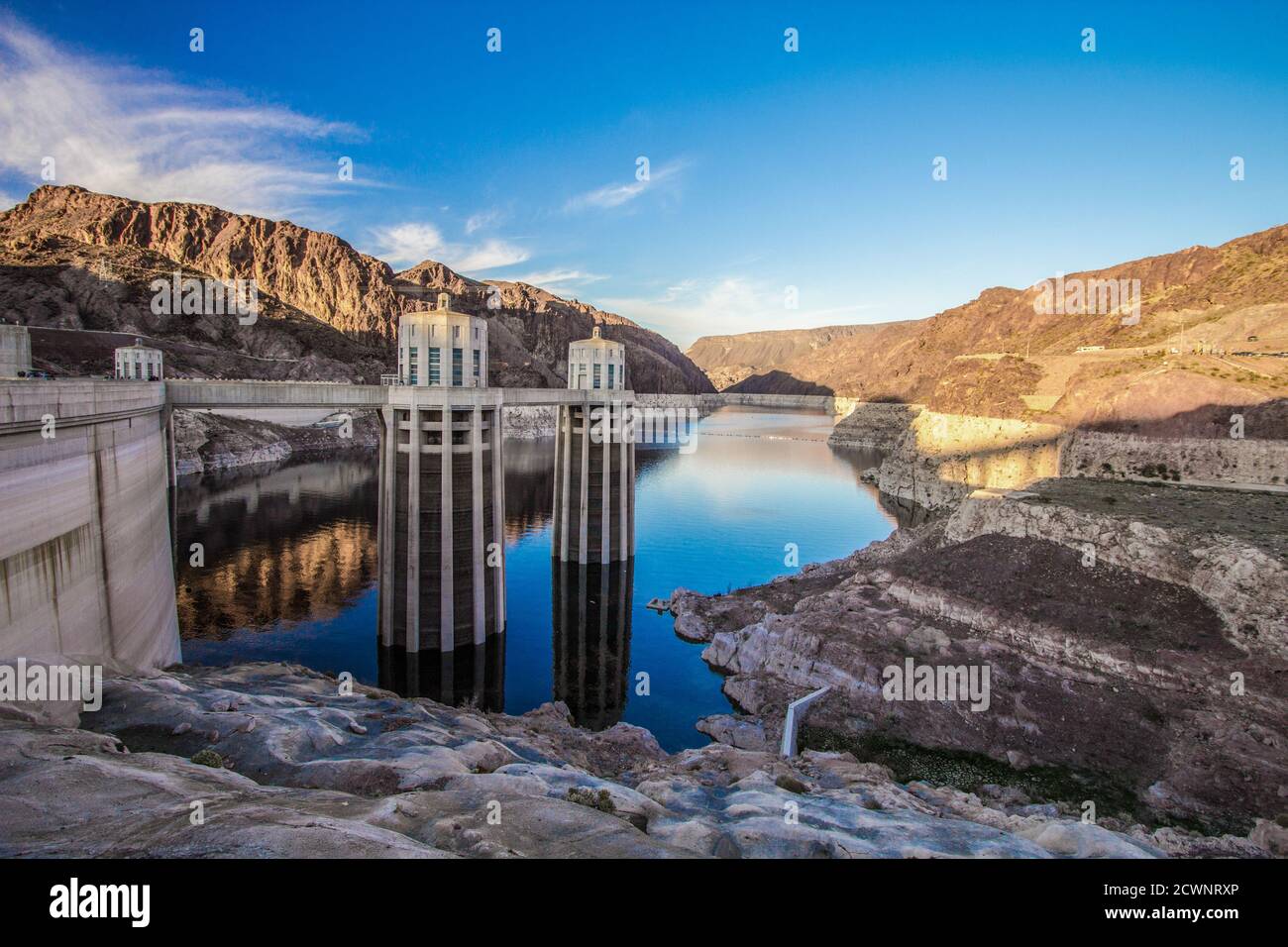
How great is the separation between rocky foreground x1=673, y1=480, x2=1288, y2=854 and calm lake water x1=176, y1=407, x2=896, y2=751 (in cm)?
502

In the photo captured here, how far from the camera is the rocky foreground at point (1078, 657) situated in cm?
1811

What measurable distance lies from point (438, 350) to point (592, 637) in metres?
17.1

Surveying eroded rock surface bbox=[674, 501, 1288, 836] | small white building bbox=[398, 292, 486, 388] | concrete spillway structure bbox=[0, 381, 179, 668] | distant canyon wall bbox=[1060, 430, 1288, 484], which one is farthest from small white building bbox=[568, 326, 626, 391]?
distant canyon wall bbox=[1060, 430, 1288, 484]

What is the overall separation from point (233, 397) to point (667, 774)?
72.4 ft

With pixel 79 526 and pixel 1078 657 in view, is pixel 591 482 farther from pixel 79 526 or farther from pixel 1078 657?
pixel 79 526

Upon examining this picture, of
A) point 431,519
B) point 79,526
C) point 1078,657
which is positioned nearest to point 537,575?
point 431,519

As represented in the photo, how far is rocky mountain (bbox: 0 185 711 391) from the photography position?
10225 centimetres

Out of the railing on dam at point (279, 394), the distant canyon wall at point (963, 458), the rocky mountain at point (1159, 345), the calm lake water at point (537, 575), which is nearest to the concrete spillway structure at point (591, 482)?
the calm lake water at point (537, 575)

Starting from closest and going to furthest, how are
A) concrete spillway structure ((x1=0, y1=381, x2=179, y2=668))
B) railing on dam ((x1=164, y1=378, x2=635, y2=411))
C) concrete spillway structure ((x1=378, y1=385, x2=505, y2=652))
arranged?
concrete spillway structure ((x1=0, y1=381, x2=179, y2=668)) < railing on dam ((x1=164, y1=378, x2=635, y2=411)) < concrete spillway structure ((x1=378, y1=385, x2=505, y2=652))

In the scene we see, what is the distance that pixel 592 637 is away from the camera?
117 ft

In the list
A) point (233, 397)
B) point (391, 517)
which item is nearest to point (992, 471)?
point (391, 517)

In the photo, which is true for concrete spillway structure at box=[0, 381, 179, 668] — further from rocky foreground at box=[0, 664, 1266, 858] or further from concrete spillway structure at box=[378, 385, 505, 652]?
concrete spillway structure at box=[378, 385, 505, 652]

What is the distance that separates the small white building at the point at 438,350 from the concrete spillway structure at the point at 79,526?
32.6ft

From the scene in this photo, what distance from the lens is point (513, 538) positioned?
53438 millimetres
